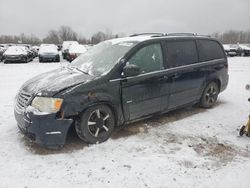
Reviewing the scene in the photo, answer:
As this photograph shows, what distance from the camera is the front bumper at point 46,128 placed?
11.6 feet

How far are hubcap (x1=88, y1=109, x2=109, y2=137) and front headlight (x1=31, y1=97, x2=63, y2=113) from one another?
559 millimetres

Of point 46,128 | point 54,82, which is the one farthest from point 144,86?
point 46,128

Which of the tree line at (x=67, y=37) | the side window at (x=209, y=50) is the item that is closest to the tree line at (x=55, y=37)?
the tree line at (x=67, y=37)

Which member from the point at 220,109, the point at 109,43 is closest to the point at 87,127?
the point at 109,43

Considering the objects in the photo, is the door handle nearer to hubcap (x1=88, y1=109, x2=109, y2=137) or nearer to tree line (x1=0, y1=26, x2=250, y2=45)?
hubcap (x1=88, y1=109, x2=109, y2=137)

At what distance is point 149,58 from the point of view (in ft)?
14.9

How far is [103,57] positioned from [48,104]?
1487 mm

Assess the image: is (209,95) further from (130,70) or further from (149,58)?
(130,70)

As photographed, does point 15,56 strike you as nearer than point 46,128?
No

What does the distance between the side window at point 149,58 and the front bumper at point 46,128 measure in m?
1.57

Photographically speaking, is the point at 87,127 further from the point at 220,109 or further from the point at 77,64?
the point at 220,109

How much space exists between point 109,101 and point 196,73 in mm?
2305

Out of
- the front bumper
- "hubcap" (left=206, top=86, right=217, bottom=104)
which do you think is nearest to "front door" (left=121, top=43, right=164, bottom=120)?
the front bumper

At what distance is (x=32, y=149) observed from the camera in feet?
12.5
